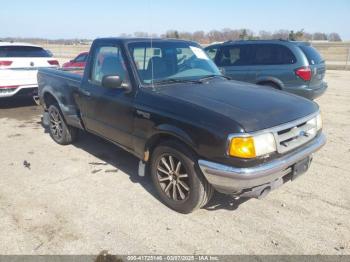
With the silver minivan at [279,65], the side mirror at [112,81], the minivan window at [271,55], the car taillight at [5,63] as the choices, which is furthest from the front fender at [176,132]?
the car taillight at [5,63]

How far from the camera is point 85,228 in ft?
10.9

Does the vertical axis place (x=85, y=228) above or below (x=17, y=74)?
below

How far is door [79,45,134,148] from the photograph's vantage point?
13.0ft

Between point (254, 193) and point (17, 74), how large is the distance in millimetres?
7343

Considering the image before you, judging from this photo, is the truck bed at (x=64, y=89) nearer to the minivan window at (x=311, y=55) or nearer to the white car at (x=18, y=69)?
the white car at (x=18, y=69)

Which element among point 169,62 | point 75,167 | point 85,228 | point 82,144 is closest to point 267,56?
point 169,62

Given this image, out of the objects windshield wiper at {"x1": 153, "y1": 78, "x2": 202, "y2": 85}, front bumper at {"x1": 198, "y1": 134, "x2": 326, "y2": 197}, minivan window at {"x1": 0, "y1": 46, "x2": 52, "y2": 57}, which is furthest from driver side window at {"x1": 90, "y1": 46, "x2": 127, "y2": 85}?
minivan window at {"x1": 0, "y1": 46, "x2": 52, "y2": 57}

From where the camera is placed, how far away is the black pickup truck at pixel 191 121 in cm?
292

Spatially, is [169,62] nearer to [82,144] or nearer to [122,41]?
[122,41]

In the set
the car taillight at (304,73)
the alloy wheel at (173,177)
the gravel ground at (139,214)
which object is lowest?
the gravel ground at (139,214)

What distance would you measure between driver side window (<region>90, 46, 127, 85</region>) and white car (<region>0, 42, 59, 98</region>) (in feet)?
14.9

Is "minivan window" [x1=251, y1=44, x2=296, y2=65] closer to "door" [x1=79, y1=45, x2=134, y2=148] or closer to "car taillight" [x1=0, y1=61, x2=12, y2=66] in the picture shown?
"door" [x1=79, y1=45, x2=134, y2=148]

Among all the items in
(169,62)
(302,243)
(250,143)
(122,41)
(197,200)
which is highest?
(122,41)

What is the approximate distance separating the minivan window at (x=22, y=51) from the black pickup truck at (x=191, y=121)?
454 centimetres
